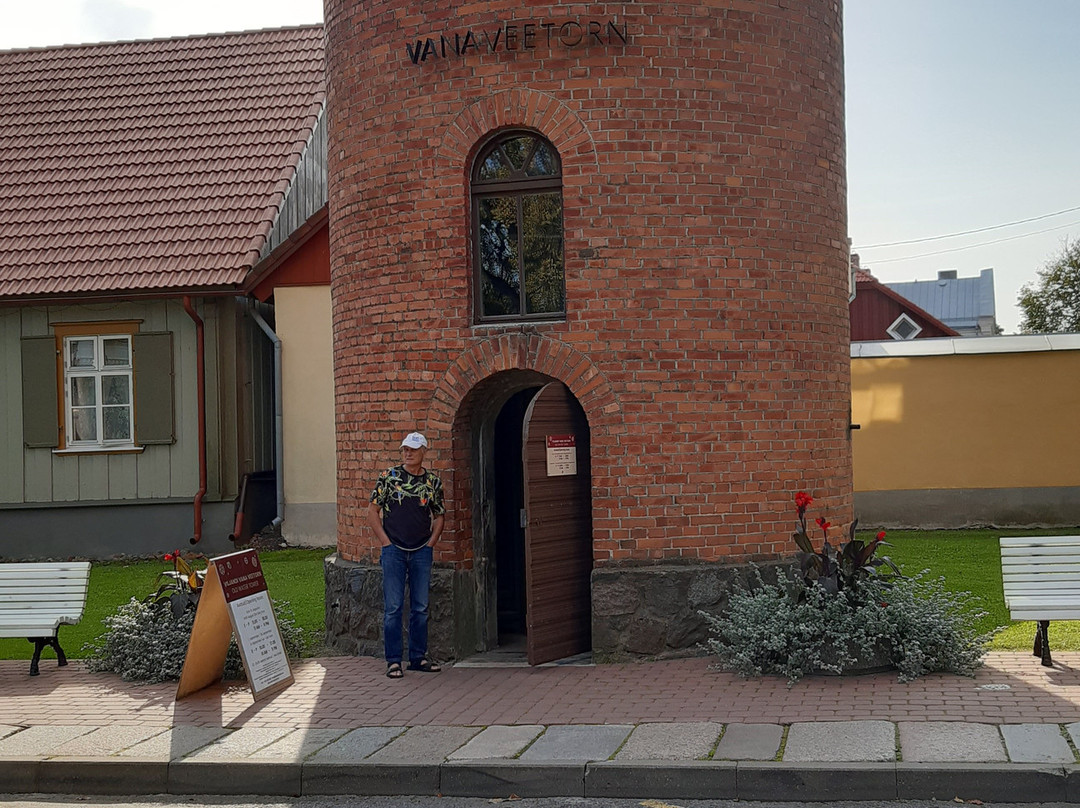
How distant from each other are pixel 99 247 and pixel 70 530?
438cm

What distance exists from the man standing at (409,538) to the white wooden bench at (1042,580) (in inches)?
173

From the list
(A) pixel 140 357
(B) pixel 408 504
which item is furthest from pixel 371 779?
(A) pixel 140 357

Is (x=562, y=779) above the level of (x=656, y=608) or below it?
below

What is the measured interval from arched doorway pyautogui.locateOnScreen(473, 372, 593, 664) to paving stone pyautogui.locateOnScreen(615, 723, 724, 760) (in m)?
2.47

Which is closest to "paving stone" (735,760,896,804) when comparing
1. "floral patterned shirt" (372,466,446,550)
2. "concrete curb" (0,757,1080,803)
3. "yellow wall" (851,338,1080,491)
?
"concrete curb" (0,757,1080,803)

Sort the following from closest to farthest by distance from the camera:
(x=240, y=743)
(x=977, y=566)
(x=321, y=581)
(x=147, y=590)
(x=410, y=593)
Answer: (x=240, y=743), (x=410, y=593), (x=977, y=566), (x=147, y=590), (x=321, y=581)

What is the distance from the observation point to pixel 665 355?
400 inches

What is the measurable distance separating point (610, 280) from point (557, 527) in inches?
80.9

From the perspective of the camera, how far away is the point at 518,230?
1070 centimetres

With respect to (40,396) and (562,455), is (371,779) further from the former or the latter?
(40,396)

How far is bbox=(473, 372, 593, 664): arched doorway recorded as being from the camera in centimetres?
1012

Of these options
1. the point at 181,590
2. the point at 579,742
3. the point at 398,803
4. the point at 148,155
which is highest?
the point at 148,155

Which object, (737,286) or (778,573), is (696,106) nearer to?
(737,286)

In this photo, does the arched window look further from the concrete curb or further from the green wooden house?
the green wooden house
